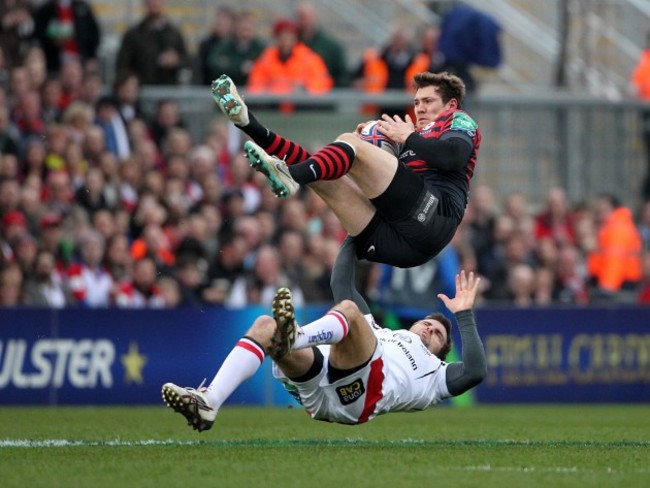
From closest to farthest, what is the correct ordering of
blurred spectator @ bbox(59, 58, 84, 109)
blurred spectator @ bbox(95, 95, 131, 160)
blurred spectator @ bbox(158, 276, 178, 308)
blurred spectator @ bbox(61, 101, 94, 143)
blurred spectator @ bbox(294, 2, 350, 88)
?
blurred spectator @ bbox(158, 276, 178, 308) < blurred spectator @ bbox(61, 101, 94, 143) < blurred spectator @ bbox(59, 58, 84, 109) < blurred spectator @ bbox(95, 95, 131, 160) < blurred spectator @ bbox(294, 2, 350, 88)

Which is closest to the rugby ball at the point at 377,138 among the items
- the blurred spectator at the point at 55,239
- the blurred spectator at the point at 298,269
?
the blurred spectator at the point at 55,239

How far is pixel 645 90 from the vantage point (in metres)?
21.8

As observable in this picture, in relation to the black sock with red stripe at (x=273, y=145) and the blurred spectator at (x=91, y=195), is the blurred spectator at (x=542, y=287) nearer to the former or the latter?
the blurred spectator at (x=91, y=195)

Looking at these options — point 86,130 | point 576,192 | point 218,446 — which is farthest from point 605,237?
point 218,446

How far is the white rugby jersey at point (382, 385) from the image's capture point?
10203mm

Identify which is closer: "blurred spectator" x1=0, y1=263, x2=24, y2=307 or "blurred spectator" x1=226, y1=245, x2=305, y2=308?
"blurred spectator" x1=0, y1=263, x2=24, y2=307

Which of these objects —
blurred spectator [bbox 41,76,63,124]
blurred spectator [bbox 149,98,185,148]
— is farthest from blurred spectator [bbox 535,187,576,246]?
blurred spectator [bbox 41,76,63,124]

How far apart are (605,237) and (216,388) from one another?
11.6 m

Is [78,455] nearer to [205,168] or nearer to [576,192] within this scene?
[205,168]

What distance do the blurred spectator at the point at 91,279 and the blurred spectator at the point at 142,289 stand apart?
185 millimetres

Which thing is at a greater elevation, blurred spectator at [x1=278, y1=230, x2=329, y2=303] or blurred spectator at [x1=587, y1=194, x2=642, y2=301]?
blurred spectator at [x1=587, y1=194, x2=642, y2=301]

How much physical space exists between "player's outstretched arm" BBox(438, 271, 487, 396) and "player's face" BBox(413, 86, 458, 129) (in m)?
1.46

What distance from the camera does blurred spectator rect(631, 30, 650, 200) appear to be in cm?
2112

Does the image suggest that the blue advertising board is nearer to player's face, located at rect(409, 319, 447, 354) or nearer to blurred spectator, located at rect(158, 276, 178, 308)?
blurred spectator, located at rect(158, 276, 178, 308)
